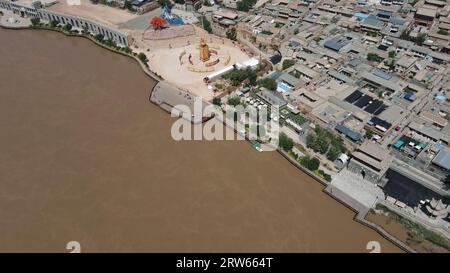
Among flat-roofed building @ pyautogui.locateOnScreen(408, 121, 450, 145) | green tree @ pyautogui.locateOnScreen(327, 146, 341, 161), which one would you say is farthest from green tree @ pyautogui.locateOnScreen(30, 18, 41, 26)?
flat-roofed building @ pyautogui.locateOnScreen(408, 121, 450, 145)

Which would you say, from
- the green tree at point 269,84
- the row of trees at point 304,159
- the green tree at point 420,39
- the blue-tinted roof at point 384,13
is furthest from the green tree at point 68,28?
the green tree at point 420,39

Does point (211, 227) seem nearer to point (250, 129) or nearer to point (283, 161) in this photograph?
point (283, 161)

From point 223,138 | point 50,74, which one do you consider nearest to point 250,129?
point 223,138

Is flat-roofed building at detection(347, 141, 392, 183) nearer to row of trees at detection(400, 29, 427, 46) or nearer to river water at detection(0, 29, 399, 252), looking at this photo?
river water at detection(0, 29, 399, 252)

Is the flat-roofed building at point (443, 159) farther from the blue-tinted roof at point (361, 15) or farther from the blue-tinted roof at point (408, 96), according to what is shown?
the blue-tinted roof at point (361, 15)

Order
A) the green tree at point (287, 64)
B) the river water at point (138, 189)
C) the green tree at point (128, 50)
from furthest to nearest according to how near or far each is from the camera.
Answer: the green tree at point (128, 50) → the green tree at point (287, 64) → the river water at point (138, 189)

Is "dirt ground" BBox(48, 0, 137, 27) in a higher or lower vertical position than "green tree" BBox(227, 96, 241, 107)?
higher

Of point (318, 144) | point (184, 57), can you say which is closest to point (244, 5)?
point (184, 57)
